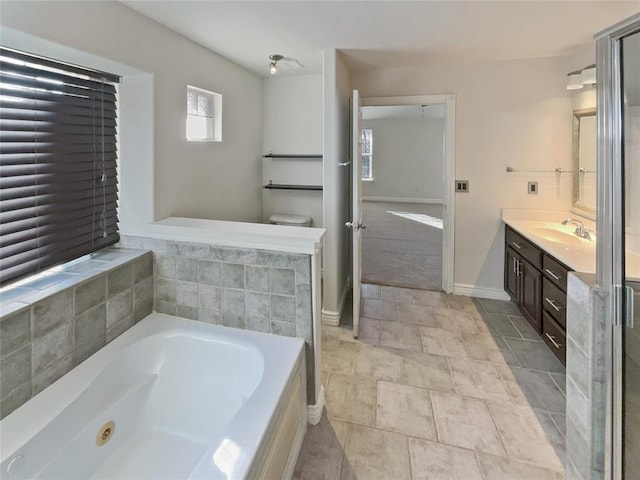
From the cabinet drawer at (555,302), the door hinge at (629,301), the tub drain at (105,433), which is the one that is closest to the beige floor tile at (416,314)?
the cabinet drawer at (555,302)

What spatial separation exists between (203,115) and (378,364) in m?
2.40

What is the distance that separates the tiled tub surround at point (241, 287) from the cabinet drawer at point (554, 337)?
1582mm

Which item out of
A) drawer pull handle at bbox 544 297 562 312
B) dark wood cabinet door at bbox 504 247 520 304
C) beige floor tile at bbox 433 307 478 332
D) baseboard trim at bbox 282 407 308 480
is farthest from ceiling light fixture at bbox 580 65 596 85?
baseboard trim at bbox 282 407 308 480

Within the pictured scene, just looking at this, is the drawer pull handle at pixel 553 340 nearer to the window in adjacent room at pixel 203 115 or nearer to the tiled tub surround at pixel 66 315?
the tiled tub surround at pixel 66 315

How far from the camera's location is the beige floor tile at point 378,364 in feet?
7.61

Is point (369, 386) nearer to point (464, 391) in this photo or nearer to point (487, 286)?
point (464, 391)

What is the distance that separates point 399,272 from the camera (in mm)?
4414

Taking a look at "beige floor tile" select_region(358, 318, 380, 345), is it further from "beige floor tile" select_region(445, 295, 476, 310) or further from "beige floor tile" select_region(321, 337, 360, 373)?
"beige floor tile" select_region(445, 295, 476, 310)

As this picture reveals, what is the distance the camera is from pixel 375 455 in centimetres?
170

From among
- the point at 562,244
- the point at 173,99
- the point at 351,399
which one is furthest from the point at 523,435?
the point at 173,99

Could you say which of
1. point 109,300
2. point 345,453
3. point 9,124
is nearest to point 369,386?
point 345,453

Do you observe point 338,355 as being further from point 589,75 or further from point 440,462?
point 589,75

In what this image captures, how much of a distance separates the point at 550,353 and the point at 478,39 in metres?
2.46

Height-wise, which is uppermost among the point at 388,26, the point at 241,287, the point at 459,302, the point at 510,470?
the point at 388,26
